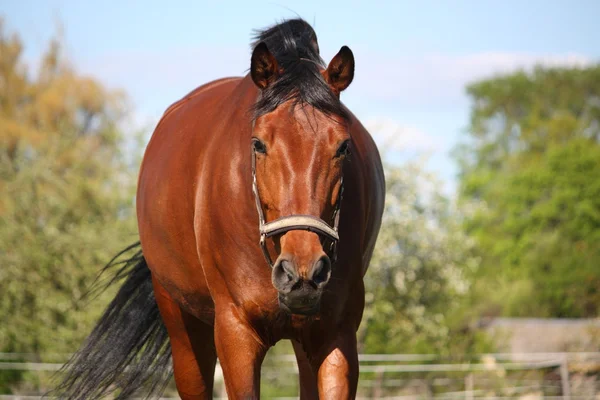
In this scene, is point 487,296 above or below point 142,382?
above

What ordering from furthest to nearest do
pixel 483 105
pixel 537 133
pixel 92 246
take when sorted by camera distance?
pixel 483 105, pixel 537 133, pixel 92 246

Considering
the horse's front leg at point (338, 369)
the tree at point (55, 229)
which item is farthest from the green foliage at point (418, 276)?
the horse's front leg at point (338, 369)

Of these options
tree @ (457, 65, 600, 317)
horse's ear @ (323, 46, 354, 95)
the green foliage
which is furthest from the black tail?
tree @ (457, 65, 600, 317)

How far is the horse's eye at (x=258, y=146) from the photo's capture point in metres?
3.29

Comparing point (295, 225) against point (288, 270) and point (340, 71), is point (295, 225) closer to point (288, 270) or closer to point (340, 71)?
point (288, 270)

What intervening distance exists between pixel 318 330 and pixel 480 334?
20184 millimetres

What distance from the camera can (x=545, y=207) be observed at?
4588 centimetres

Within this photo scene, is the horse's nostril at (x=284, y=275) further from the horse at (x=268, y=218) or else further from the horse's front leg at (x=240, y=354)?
the horse's front leg at (x=240, y=354)

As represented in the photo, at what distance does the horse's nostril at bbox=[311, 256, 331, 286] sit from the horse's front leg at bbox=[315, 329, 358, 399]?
0.71 meters

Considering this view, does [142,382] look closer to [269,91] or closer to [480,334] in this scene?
[269,91]

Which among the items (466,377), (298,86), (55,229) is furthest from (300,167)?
(55,229)

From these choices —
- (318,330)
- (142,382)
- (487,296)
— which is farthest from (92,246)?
(487,296)

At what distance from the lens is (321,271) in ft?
9.94

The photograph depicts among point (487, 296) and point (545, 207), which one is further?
point (545, 207)
